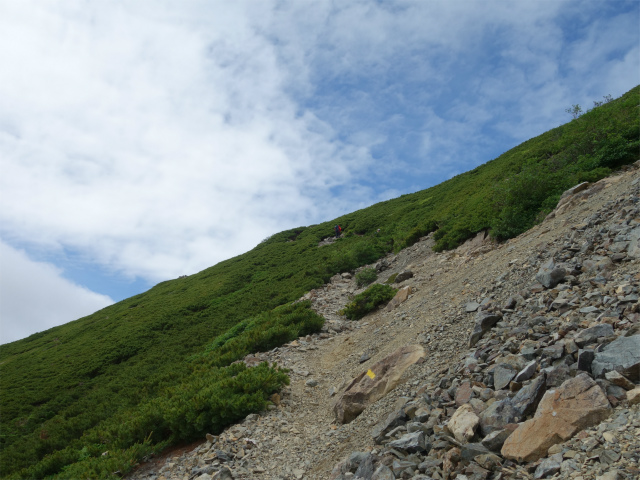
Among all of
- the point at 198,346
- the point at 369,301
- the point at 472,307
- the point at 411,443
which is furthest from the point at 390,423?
the point at 198,346

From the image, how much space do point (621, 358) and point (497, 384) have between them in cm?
172

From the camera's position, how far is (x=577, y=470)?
12.6ft

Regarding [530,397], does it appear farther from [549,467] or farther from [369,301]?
[369,301]

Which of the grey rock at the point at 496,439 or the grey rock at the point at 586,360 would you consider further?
the grey rock at the point at 586,360

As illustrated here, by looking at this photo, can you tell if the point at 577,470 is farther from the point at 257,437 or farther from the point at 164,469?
the point at 164,469

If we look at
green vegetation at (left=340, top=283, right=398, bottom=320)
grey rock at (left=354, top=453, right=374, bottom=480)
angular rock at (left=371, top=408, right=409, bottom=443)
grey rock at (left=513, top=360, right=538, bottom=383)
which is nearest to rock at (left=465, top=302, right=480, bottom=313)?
angular rock at (left=371, top=408, right=409, bottom=443)

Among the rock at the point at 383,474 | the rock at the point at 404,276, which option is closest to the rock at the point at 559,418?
the rock at the point at 383,474

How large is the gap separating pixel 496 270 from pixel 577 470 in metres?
8.64

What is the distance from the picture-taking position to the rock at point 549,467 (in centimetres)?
404

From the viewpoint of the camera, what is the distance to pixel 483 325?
8.23m

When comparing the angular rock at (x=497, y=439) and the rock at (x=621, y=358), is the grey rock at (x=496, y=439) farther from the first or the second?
the rock at (x=621, y=358)

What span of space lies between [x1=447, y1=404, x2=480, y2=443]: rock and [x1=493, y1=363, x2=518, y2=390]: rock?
0.61 m

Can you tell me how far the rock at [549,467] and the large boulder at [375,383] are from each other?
4.50 metres

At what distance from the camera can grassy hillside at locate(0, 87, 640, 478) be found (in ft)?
35.3
